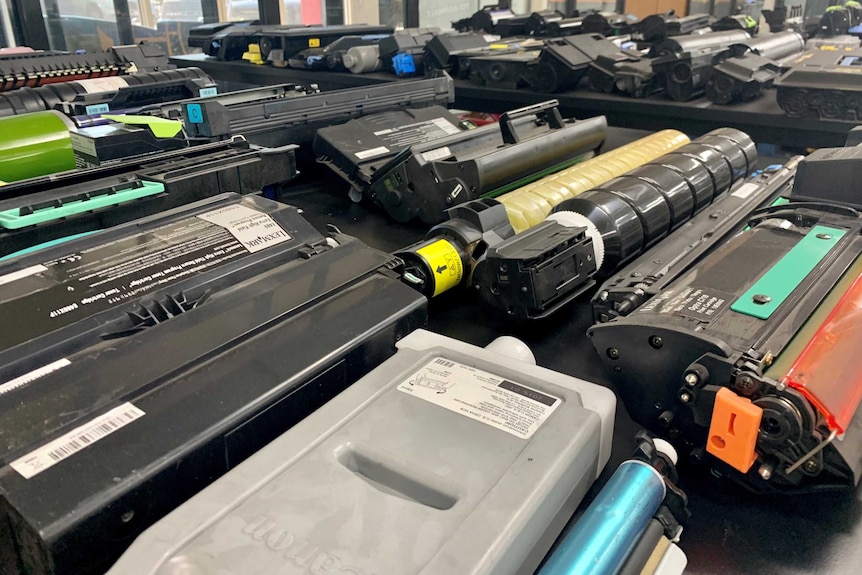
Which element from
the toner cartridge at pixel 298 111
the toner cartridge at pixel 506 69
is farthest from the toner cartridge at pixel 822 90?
the toner cartridge at pixel 298 111

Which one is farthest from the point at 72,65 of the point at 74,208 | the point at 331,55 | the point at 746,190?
the point at 746,190

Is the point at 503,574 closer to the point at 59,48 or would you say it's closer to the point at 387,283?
the point at 387,283

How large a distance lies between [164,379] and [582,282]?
767 millimetres

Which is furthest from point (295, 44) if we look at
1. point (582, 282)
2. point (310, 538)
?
point (310, 538)

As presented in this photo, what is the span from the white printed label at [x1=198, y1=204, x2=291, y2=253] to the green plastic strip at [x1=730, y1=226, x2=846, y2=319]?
67 cm

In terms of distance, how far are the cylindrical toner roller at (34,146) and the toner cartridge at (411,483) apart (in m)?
0.92

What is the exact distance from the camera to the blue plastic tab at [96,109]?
2.10 m

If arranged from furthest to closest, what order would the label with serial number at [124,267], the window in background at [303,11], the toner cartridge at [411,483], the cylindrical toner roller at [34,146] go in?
the window in background at [303,11] < the cylindrical toner roller at [34,146] < the label with serial number at [124,267] < the toner cartridge at [411,483]

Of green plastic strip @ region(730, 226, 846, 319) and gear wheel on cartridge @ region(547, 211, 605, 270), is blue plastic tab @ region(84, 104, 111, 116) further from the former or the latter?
green plastic strip @ region(730, 226, 846, 319)

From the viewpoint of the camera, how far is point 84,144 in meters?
1.47

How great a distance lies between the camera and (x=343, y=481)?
60 cm

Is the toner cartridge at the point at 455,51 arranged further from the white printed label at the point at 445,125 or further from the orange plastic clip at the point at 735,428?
the orange plastic clip at the point at 735,428

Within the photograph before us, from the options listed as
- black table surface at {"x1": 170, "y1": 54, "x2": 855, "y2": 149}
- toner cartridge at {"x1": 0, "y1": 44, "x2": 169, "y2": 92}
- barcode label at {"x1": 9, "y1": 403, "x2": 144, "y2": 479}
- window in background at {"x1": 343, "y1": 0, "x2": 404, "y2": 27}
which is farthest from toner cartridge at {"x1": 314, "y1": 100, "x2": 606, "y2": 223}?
window in background at {"x1": 343, "y1": 0, "x2": 404, "y2": 27}

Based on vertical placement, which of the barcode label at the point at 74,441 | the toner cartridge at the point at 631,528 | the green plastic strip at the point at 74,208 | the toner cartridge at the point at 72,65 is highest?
the toner cartridge at the point at 72,65
